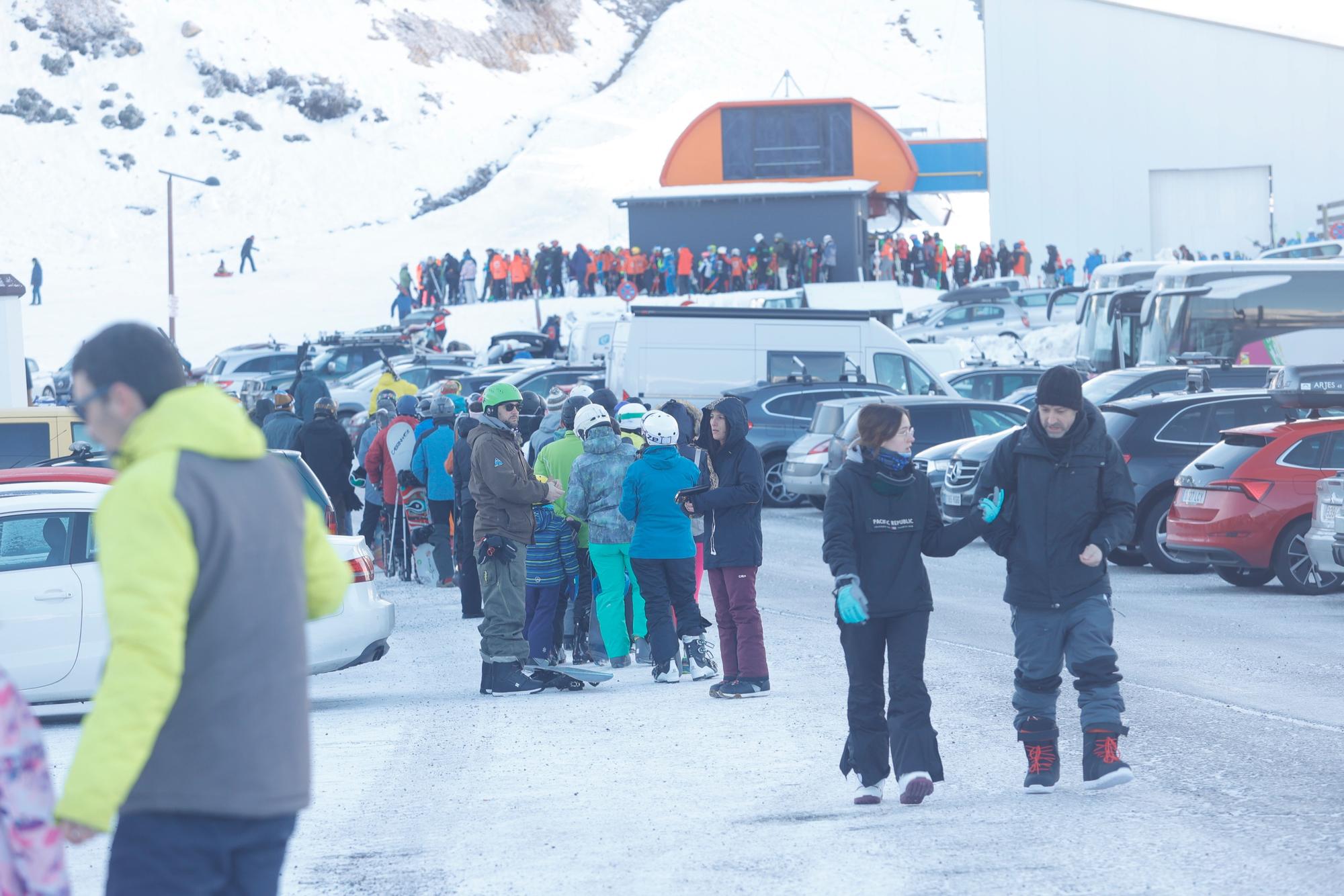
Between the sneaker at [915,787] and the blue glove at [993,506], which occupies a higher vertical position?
the blue glove at [993,506]

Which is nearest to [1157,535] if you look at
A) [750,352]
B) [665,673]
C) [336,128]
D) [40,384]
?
[665,673]

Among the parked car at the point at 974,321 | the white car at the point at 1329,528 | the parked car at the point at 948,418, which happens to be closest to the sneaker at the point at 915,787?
the white car at the point at 1329,528

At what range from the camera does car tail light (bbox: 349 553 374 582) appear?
10.2 metres

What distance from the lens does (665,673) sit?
1031 cm

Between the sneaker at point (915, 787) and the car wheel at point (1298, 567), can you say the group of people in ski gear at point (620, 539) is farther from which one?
the car wheel at point (1298, 567)

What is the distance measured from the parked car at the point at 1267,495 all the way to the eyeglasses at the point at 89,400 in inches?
459

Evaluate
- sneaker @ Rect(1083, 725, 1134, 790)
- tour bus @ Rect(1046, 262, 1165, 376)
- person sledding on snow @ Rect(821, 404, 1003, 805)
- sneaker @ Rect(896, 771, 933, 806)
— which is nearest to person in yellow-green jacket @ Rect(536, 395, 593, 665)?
person sledding on snow @ Rect(821, 404, 1003, 805)

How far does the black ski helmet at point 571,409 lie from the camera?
1139cm

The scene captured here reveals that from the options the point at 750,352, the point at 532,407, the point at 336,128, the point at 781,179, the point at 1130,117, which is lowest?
the point at 532,407

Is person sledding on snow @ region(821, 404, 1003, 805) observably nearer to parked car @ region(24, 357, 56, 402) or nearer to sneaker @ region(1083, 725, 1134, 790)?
sneaker @ region(1083, 725, 1134, 790)

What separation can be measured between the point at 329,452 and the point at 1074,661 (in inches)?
421

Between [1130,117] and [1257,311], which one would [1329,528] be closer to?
[1257,311]

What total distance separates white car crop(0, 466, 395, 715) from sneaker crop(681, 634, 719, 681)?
203 cm

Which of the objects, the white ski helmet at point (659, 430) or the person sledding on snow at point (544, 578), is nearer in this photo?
the white ski helmet at point (659, 430)
